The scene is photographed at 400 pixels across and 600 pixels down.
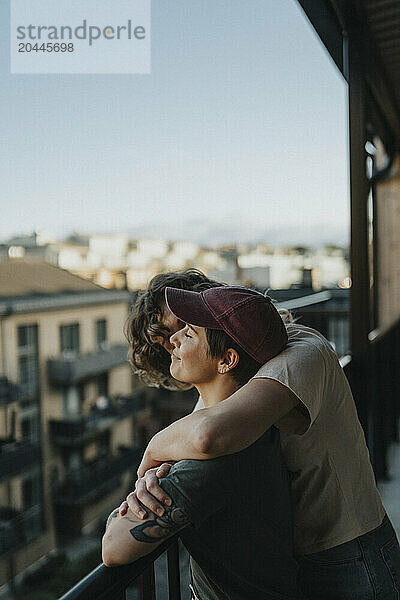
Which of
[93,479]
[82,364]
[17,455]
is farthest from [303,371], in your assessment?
[93,479]

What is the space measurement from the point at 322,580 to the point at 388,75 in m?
2.80

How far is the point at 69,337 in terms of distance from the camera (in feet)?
61.7

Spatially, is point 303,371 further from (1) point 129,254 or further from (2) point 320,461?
(1) point 129,254

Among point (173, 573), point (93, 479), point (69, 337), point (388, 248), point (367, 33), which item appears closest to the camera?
point (173, 573)

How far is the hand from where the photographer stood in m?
0.74

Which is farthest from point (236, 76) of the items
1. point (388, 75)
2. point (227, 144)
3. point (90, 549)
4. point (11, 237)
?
point (388, 75)

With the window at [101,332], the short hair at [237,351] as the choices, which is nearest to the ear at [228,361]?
the short hair at [237,351]

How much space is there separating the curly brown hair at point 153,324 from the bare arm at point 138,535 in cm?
34

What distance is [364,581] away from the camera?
3.07ft

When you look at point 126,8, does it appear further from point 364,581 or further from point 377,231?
point 364,581

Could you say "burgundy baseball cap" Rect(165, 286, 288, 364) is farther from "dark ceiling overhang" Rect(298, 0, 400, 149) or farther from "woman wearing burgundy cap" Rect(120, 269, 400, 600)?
"dark ceiling overhang" Rect(298, 0, 400, 149)

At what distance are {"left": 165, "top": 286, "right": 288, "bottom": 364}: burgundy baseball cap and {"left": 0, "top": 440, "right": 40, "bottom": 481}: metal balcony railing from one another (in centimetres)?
1890

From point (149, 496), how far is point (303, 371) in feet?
0.88

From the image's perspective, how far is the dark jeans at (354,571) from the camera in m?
0.94
